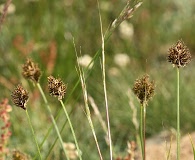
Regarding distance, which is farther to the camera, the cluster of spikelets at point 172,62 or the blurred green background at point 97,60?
the blurred green background at point 97,60

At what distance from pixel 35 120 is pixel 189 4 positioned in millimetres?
2970

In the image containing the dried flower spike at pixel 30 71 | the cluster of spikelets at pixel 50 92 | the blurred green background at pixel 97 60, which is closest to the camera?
the cluster of spikelets at pixel 50 92

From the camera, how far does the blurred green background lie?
3.95 m

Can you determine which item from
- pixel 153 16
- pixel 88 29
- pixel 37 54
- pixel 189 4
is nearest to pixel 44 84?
pixel 37 54

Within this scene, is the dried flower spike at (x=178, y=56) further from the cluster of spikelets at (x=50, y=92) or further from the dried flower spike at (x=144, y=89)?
the cluster of spikelets at (x=50, y=92)

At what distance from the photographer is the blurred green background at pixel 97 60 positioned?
395 cm

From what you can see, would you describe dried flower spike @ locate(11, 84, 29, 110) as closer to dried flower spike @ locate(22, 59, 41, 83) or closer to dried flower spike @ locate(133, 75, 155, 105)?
dried flower spike @ locate(22, 59, 41, 83)

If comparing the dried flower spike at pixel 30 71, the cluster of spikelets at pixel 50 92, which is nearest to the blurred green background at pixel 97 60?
the dried flower spike at pixel 30 71

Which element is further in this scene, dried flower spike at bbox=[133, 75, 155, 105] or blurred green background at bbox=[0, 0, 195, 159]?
blurred green background at bbox=[0, 0, 195, 159]

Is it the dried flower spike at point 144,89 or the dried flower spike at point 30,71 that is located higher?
the dried flower spike at point 30,71

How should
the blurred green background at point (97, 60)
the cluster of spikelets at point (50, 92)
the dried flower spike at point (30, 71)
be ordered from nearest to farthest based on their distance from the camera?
the cluster of spikelets at point (50, 92), the dried flower spike at point (30, 71), the blurred green background at point (97, 60)

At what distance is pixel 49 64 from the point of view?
4.61 metres

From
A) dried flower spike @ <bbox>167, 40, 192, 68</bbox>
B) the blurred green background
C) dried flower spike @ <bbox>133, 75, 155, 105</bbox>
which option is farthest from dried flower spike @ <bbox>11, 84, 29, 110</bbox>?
the blurred green background

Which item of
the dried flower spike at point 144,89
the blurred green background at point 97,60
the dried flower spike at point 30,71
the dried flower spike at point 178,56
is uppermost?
the blurred green background at point 97,60
